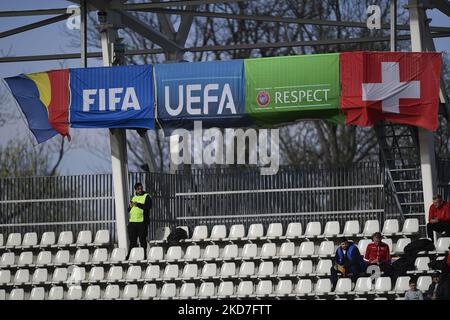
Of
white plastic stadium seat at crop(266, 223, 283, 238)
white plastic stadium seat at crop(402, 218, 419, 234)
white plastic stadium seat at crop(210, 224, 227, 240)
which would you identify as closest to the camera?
white plastic stadium seat at crop(402, 218, 419, 234)

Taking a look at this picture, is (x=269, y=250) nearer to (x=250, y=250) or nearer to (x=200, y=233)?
(x=250, y=250)

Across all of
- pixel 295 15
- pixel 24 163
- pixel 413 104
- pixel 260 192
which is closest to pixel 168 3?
pixel 260 192

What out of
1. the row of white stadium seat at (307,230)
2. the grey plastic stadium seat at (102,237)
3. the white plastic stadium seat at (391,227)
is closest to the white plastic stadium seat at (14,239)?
the grey plastic stadium seat at (102,237)

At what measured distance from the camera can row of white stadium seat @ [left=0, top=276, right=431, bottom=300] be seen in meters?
24.7

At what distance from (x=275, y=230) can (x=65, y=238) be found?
5053mm

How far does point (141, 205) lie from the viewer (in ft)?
91.2

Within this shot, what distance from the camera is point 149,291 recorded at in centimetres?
2708

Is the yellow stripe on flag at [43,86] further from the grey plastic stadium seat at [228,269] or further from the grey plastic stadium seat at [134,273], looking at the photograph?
the grey plastic stadium seat at [228,269]

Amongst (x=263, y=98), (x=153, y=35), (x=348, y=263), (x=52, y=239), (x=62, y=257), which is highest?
(x=153, y=35)

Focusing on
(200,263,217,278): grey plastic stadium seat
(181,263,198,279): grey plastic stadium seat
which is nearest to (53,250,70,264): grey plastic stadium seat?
(181,263,198,279): grey plastic stadium seat

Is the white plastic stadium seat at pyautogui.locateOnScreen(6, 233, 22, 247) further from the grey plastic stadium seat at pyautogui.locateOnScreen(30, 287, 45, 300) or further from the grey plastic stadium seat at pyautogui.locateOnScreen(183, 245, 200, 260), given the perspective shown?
the grey plastic stadium seat at pyautogui.locateOnScreen(183, 245, 200, 260)

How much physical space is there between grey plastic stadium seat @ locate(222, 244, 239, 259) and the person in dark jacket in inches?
113

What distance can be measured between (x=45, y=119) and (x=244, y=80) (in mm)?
4699

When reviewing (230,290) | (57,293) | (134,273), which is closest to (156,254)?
(134,273)
